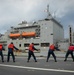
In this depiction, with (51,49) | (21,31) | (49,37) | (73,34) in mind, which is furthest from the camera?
(21,31)

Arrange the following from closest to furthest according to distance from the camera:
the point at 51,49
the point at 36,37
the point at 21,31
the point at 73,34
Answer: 1. the point at 51,49
2. the point at 73,34
3. the point at 36,37
4. the point at 21,31

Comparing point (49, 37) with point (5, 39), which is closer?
point (49, 37)

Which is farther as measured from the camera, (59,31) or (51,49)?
(59,31)

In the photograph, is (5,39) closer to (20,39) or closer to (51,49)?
(20,39)

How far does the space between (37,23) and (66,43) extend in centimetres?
1302

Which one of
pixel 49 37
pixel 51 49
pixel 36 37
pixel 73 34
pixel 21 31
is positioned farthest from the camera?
pixel 21 31

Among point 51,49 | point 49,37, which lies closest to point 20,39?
point 49,37

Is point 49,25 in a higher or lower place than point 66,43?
higher

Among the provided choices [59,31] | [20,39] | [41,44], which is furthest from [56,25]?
[20,39]

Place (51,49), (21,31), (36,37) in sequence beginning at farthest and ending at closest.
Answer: (21,31), (36,37), (51,49)

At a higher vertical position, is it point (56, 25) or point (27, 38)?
point (56, 25)

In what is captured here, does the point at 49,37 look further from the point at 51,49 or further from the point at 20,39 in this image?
the point at 51,49

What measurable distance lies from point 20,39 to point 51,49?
41.7 m

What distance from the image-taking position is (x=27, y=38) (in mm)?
60219
